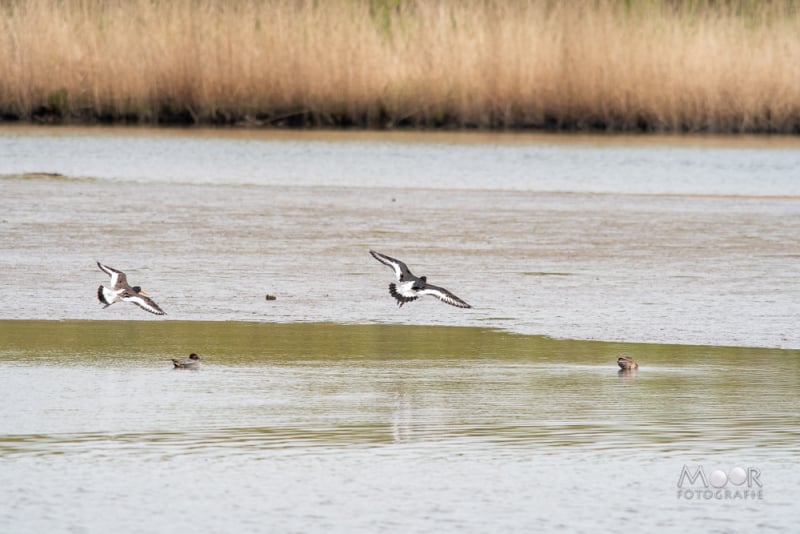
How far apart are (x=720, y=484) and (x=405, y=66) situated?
56.4ft

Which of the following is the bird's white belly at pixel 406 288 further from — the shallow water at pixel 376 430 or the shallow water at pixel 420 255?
the shallow water at pixel 420 255

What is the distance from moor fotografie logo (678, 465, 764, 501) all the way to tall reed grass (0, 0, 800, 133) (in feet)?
54.4

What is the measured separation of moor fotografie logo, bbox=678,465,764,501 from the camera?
5.37 m

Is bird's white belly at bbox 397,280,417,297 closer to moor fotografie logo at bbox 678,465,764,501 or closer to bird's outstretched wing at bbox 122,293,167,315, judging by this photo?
bird's outstretched wing at bbox 122,293,167,315

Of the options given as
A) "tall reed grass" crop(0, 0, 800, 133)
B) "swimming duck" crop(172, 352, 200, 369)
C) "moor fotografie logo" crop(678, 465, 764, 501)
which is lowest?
"moor fotografie logo" crop(678, 465, 764, 501)

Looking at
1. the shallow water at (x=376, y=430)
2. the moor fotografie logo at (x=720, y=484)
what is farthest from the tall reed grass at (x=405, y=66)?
the moor fotografie logo at (x=720, y=484)

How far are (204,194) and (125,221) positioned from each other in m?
2.33

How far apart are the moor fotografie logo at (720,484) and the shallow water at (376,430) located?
0.03m

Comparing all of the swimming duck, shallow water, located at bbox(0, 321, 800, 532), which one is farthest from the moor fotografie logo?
the swimming duck

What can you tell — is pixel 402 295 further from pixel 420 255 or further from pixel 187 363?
pixel 420 255

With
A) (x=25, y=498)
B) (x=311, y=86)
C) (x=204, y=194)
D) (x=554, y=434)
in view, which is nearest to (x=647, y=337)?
(x=554, y=434)

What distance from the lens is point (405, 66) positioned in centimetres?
2231

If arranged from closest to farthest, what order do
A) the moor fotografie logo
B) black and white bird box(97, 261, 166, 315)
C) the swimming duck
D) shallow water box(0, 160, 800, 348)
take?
the moor fotografie logo → the swimming duck → black and white bird box(97, 261, 166, 315) → shallow water box(0, 160, 800, 348)

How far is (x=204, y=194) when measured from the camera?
15.1 m
